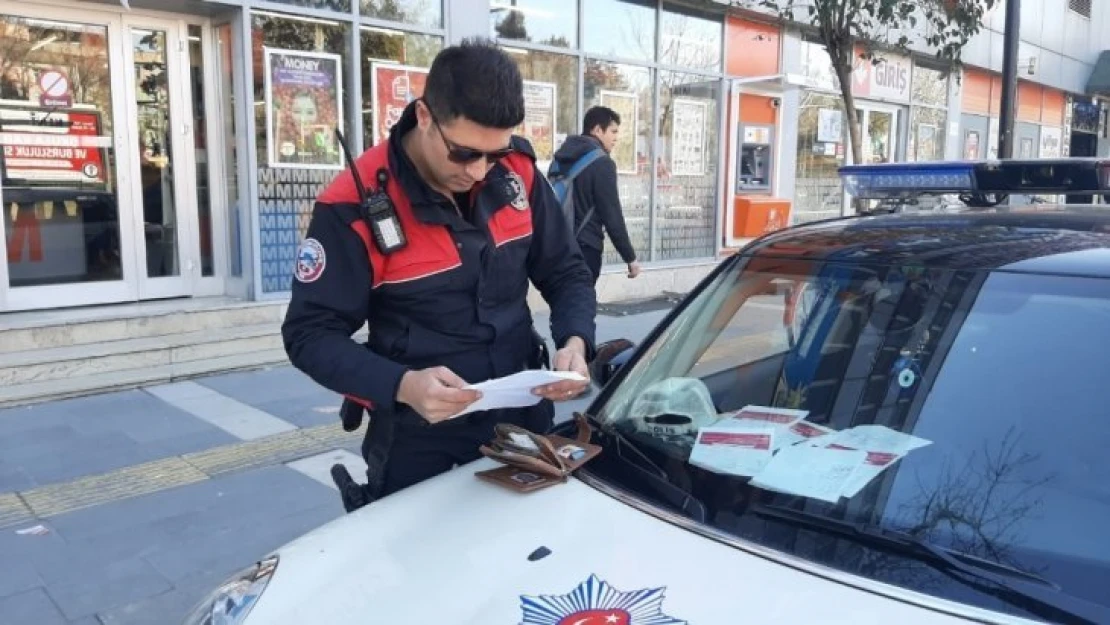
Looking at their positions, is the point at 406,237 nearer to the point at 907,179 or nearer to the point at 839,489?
the point at 839,489

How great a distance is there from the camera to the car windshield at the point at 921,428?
5.31 ft

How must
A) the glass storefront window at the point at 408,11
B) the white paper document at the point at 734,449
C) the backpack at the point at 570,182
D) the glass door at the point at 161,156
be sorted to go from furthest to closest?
the glass storefront window at the point at 408,11
the glass door at the point at 161,156
the backpack at the point at 570,182
the white paper document at the point at 734,449

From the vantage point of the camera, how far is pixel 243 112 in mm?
6879

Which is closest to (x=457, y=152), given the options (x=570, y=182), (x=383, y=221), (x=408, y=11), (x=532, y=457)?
(x=383, y=221)

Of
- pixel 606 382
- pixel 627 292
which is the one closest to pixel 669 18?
pixel 627 292

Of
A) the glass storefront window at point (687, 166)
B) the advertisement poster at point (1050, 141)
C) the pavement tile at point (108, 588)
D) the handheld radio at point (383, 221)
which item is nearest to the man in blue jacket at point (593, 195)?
the pavement tile at point (108, 588)

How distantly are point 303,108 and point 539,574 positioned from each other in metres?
6.28

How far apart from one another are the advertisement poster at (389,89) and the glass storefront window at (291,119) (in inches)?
11.5

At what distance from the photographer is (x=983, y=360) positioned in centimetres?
187

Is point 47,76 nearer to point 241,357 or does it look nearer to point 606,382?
point 241,357

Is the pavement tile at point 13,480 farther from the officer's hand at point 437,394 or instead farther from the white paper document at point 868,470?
the white paper document at point 868,470

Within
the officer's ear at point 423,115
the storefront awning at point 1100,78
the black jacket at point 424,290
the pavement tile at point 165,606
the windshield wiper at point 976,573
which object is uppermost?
the storefront awning at point 1100,78

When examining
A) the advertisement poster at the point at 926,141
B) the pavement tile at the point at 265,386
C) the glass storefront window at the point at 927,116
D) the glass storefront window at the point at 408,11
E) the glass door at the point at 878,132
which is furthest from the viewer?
the advertisement poster at the point at 926,141

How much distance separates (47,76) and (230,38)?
52.8 inches
